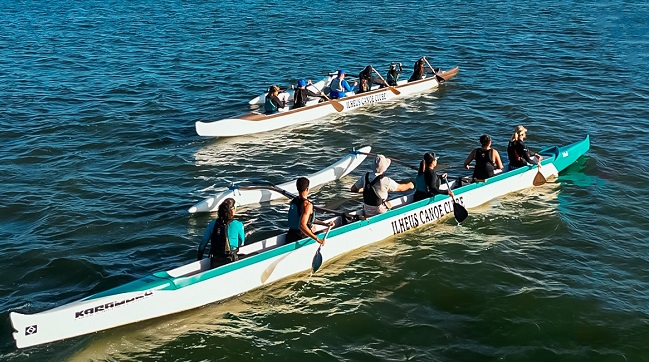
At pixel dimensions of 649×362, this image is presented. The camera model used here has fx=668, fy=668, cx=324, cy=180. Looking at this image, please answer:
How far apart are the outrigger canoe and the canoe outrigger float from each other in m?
7.65

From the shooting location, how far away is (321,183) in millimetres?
17656

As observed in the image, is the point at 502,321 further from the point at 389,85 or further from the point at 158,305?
the point at 389,85

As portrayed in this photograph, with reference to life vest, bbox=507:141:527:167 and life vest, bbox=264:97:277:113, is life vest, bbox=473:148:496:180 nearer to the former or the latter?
life vest, bbox=507:141:527:167

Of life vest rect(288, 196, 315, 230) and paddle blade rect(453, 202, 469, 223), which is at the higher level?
life vest rect(288, 196, 315, 230)

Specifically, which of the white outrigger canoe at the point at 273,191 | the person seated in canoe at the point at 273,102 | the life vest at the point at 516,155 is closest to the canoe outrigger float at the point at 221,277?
the life vest at the point at 516,155

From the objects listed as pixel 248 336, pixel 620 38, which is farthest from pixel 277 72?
pixel 248 336

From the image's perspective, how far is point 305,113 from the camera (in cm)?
2283

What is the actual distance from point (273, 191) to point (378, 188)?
11.1ft

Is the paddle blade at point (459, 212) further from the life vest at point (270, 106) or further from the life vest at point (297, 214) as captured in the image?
the life vest at point (270, 106)

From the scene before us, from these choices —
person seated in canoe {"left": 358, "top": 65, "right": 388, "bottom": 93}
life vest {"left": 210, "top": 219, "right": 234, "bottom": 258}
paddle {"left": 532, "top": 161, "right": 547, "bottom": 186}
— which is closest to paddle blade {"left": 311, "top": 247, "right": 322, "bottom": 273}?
life vest {"left": 210, "top": 219, "right": 234, "bottom": 258}

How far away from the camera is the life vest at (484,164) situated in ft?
53.2

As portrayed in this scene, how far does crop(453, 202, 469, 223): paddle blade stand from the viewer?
1473cm

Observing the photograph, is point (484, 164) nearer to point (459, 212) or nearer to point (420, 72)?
point (459, 212)

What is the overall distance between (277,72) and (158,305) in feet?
61.7
